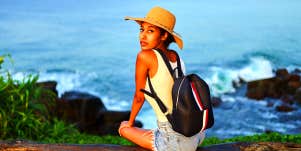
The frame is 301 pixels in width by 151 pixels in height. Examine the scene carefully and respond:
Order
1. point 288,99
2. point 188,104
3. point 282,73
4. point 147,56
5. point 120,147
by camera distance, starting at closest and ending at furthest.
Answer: point 188,104, point 147,56, point 120,147, point 288,99, point 282,73

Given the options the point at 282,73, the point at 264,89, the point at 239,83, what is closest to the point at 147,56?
the point at 264,89

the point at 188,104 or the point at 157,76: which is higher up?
the point at 157,76

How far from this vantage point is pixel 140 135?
397cm

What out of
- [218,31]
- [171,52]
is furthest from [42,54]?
[171,52]

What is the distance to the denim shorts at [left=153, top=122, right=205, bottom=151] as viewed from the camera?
151 inches

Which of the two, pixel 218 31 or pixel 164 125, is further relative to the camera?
pixel 218 31

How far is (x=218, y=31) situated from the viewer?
22.2 metres

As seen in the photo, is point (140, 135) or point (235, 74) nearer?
point (140, 135)

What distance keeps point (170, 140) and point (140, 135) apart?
0.89ft

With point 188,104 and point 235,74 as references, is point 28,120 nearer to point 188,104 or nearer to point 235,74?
point 188,104

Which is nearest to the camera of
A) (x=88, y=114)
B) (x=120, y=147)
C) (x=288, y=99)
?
(x=120, y=147)

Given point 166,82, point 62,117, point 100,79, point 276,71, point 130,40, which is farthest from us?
point 130,40

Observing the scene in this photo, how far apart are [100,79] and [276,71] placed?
19.6 feet

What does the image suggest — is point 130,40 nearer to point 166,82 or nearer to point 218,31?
point 218,31
